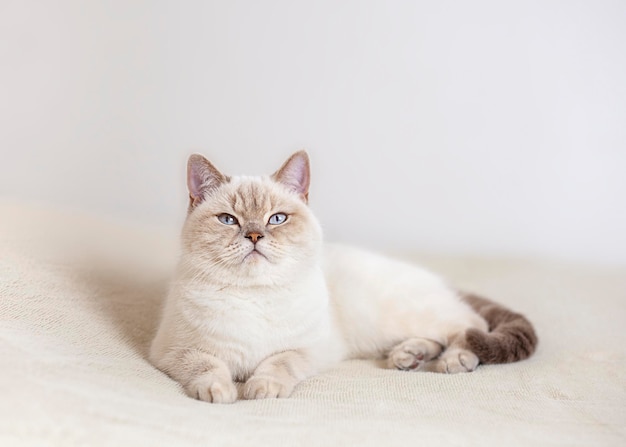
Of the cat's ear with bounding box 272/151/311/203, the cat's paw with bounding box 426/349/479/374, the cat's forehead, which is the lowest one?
the cat's paw with bounding box 426/349/479/374

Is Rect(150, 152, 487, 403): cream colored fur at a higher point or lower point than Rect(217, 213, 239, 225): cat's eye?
lower

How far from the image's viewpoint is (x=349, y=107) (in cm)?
413

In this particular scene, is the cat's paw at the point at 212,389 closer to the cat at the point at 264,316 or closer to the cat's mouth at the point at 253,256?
the cat at the point at 264,316

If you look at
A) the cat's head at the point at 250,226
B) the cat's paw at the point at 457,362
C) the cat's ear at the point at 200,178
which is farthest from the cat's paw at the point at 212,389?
the cat's paw at the point at 457,362

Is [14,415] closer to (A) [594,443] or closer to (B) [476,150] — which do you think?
(A) [594,443]

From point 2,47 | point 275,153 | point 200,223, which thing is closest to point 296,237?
point 200,223

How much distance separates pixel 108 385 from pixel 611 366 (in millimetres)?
1737

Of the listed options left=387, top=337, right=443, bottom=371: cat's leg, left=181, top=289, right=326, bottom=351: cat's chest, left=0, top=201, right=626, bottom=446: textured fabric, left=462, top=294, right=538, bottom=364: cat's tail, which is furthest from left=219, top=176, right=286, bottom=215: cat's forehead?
left=462, top=294, right=538, bottom=364: cat's tail

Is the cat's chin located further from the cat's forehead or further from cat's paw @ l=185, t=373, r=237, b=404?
cat's paw @ l=185, t=373, r=237, b=404

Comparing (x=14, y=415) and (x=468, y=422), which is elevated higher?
(x=14, y=415)

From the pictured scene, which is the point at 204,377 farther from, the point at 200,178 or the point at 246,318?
the point at 200,178

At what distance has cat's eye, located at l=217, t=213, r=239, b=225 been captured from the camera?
2.19 meters

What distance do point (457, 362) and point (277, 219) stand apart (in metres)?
0.80

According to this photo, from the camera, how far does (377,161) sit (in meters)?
4.19
